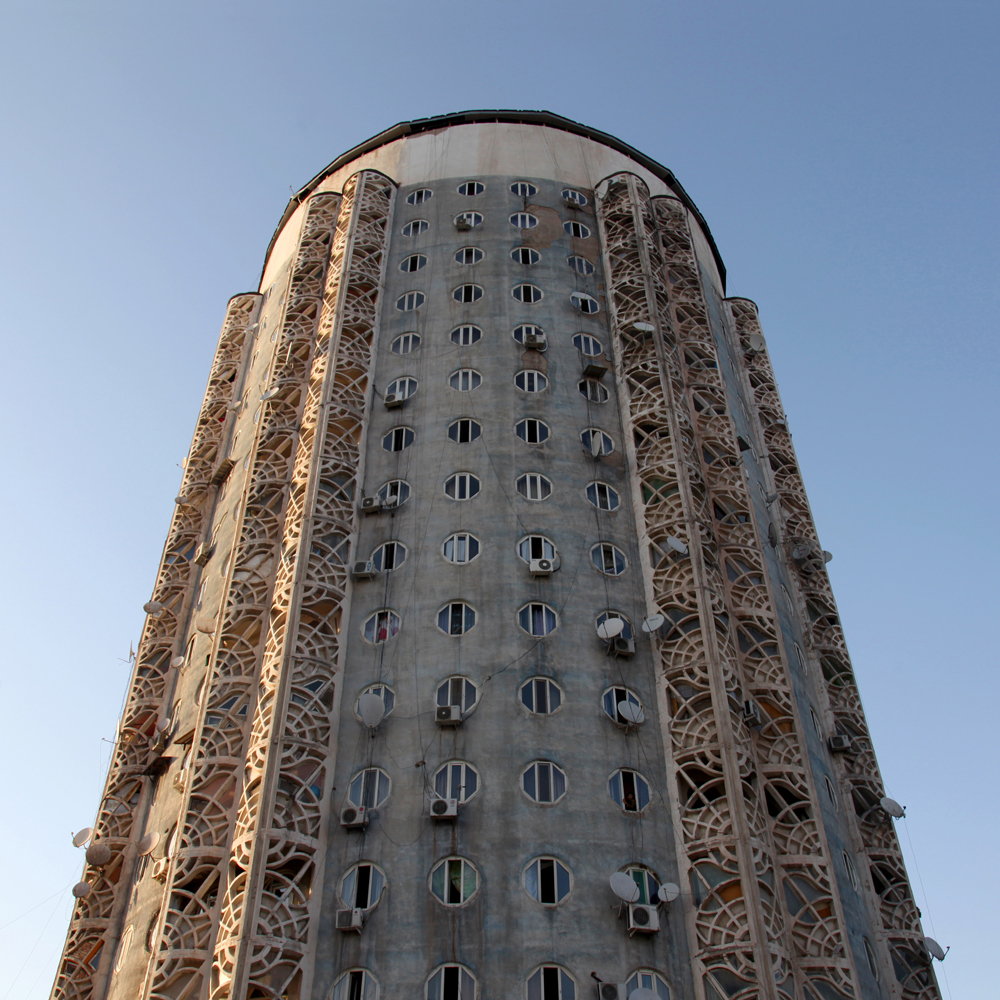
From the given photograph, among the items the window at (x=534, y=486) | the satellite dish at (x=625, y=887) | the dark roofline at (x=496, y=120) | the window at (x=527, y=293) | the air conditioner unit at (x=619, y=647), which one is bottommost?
the satellite dish at (x=625, y=887)

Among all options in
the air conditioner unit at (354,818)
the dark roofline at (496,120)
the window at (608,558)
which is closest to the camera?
the air conditioner unit at (354,818)

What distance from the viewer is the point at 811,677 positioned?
3200 centimetres

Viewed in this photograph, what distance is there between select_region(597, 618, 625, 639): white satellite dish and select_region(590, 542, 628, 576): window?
2.42 meters

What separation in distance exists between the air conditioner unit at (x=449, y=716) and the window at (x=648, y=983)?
6.77m

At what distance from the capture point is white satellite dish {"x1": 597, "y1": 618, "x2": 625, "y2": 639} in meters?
26.0

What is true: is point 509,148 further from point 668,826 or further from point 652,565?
point 668,826

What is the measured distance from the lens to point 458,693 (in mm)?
25453

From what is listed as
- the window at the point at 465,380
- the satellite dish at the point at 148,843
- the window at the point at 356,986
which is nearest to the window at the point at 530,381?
the window at the point at 465,380

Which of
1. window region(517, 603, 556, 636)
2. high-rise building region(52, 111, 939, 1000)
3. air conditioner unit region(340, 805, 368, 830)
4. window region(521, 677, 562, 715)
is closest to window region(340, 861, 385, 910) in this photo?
high-rise building region(52, 111, 939, 1000)

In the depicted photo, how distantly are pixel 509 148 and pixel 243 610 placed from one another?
22.8m

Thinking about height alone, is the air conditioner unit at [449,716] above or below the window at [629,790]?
above

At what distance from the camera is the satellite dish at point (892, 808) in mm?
27875

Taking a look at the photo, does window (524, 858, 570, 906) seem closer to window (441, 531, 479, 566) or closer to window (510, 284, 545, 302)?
window (441, 531, 479, 566)

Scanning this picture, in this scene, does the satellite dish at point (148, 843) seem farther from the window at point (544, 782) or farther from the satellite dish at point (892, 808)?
the satellite dish at point (892, 808)
